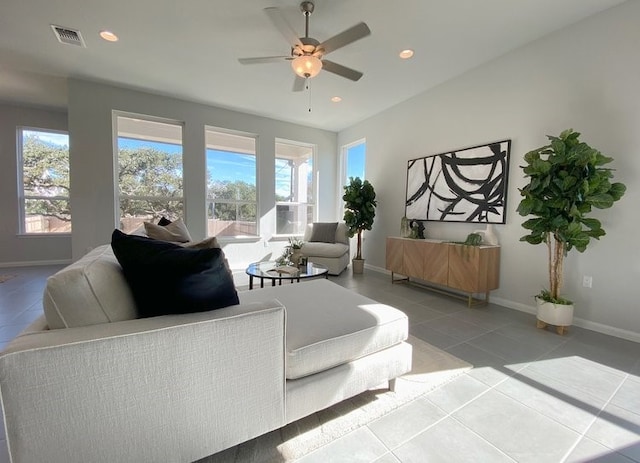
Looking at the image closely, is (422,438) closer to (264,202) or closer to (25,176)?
(264,202)

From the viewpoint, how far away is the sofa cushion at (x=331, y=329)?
4.31ft

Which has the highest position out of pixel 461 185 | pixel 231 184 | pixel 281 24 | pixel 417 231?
pixel 281 24

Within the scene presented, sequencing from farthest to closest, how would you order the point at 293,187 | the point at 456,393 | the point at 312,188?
the point at 312,188
the point at 293,187
the point at 456,393

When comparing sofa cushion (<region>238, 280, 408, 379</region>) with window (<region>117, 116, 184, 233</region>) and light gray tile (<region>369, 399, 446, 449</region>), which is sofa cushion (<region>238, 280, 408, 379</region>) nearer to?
light gray tile (<region>369, 399, 446, 449</region>)

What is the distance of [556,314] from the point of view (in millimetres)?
2504

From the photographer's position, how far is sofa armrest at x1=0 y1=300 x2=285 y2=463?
845mm

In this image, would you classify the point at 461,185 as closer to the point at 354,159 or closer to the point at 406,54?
the point at 406,54

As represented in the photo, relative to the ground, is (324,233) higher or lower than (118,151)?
lower

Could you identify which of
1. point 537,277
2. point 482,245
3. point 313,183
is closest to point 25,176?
point 313,183

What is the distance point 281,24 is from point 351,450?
2.91 m

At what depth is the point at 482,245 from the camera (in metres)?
3.31

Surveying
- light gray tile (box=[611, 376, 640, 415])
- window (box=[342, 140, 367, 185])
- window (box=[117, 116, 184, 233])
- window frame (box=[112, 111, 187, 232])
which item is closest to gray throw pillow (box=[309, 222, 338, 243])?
window (box=[342, 140, 367, 185])

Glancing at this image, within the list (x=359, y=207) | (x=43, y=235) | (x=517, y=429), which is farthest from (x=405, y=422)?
(x=43, y=235)

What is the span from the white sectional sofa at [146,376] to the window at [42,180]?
5.92m
